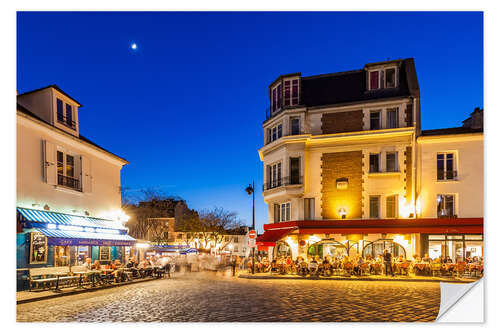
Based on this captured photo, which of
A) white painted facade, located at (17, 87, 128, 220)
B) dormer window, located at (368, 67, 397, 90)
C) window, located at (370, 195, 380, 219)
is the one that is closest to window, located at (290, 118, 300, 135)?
dormer window, located at (368, 67, 397, 90)

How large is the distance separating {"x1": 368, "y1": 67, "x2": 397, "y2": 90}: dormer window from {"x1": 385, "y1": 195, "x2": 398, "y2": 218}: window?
6.18m

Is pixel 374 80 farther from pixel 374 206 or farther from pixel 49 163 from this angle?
pixel 49 163

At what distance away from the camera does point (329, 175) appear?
22.1 m

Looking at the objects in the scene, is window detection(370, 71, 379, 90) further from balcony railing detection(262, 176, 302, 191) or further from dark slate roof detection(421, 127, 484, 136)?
balcony railing detection(262, 176, 302, 191)

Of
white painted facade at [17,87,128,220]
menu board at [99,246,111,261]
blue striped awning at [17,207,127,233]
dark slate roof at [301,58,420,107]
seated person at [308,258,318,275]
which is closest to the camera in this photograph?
blue striped awning at [17,207,127,233]

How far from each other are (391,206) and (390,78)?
7122 millimetres

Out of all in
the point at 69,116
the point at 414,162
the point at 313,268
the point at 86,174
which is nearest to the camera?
the point at 69,116

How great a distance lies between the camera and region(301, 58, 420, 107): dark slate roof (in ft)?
70.8

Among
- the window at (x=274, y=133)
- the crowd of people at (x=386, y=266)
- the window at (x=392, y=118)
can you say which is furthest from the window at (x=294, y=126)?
the crowd of people at (x=386, y=266)

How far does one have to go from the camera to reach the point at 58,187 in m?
14.5

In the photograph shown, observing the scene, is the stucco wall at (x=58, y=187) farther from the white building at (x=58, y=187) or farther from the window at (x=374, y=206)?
the window at (x=374, y=206)

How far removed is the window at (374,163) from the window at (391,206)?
166 centimetres

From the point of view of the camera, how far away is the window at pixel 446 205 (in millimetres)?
19422

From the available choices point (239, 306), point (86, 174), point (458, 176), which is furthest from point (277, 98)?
point (239, 306)
